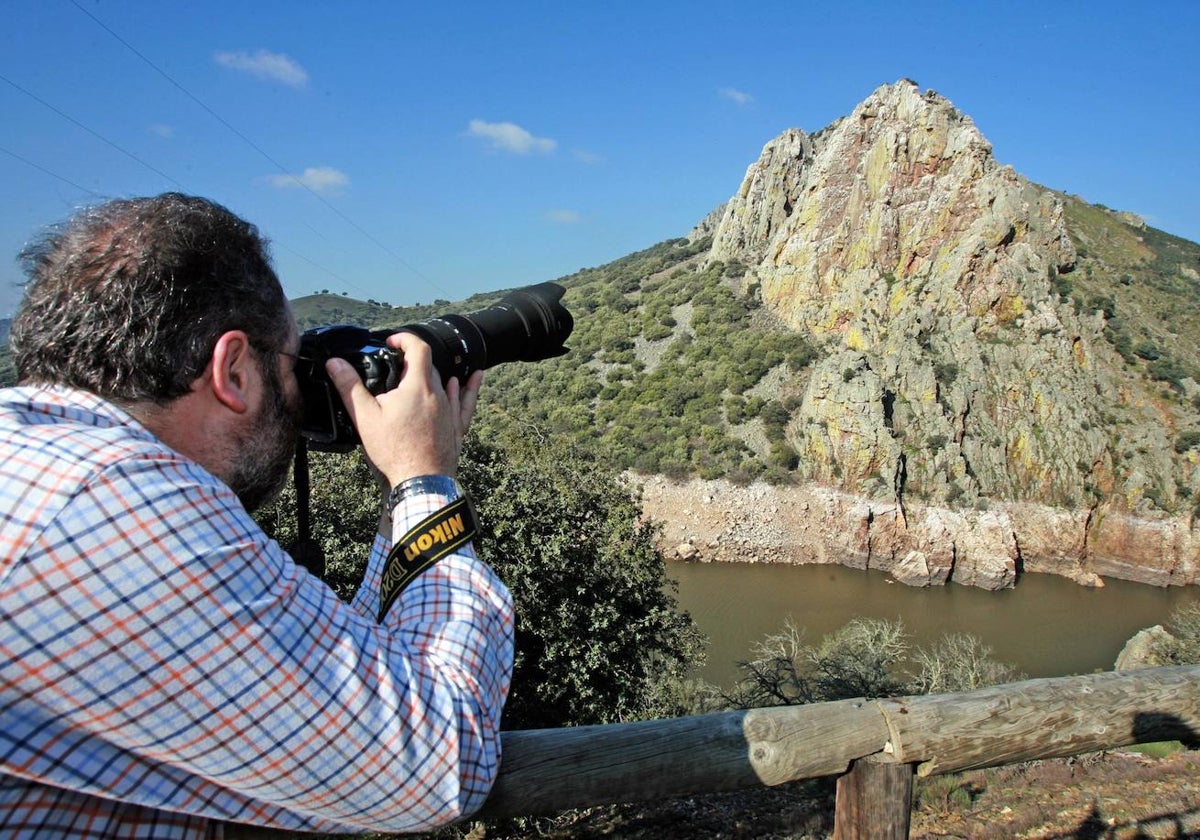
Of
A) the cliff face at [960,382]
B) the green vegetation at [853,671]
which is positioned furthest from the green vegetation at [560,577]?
the cliff face at [960,382]

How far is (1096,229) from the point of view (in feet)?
193

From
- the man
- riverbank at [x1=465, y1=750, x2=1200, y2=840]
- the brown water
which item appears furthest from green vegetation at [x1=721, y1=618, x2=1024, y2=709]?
the man

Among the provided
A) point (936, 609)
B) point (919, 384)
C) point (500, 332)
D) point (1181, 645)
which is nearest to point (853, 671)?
point (1181, 645)

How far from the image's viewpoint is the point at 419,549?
1.09 m

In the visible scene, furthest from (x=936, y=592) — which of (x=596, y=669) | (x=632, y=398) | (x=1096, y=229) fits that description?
(x=1096, y=229)

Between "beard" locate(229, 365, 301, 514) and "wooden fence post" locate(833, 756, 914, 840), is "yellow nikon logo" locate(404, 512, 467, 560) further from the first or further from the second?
"wooden fence post" locate(833, 756, 914, 840)

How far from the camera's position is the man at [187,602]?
0.74 metres

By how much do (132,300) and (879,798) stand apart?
200 cm

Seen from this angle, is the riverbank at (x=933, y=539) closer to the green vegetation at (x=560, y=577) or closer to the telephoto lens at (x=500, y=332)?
the green vegetation at (x=560, y=577)

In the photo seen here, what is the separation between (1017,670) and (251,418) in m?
26.7

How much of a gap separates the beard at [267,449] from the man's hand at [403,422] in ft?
0.29

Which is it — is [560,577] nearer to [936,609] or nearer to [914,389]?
Answer: [936,609]

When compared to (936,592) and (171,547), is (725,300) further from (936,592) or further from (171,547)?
(171,547)

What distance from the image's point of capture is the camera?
122 cm
